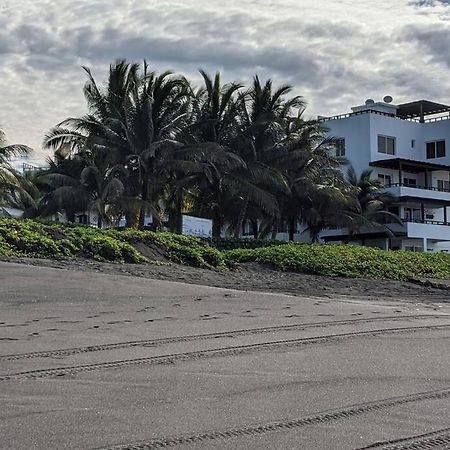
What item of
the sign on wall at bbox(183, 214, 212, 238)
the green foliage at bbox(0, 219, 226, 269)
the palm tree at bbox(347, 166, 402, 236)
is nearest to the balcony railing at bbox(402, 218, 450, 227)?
the palm tree at bbox(347, 166, 402, 236)

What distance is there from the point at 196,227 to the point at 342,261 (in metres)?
5.40

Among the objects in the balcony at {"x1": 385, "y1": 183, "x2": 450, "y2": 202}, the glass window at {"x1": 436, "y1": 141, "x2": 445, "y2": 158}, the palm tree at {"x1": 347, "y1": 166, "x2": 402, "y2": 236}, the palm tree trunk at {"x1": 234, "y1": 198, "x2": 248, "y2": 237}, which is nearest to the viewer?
the palm tree trunk at {"x1": 234, "y1": 198, "x2": 248, "y2": 237}

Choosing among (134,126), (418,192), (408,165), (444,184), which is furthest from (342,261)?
(444,184)

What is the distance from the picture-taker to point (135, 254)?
2158 centimetres

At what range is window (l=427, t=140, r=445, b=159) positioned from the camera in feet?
184

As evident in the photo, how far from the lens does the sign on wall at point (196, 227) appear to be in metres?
28.1

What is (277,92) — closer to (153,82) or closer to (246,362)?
(153,82)

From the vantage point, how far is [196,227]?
2844cm

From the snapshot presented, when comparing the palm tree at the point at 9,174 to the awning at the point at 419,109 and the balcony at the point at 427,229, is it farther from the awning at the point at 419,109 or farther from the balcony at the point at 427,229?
the awning at the point at 419,109

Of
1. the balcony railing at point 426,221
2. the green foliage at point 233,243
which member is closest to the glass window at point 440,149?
the balcony railing at point 426,221

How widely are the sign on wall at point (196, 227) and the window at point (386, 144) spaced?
2719 centimetres

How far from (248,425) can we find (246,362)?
271 centimetres

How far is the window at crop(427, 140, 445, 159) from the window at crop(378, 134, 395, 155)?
11.7 feet

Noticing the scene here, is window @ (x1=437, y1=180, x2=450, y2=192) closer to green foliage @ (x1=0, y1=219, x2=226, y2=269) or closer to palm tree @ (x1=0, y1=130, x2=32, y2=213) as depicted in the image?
palm tree @ (x1=0, y1=130, x2=32, y2=213)
